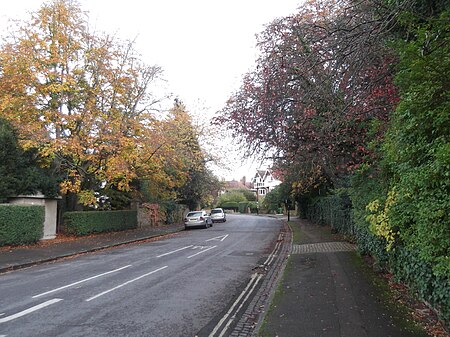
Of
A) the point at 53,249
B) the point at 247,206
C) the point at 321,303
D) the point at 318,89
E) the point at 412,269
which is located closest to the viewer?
the point at 412,269

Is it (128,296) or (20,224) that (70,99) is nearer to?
(20,224)

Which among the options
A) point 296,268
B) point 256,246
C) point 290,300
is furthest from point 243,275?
point 256,246

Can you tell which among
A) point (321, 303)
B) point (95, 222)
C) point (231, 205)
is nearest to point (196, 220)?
point (95, 222)

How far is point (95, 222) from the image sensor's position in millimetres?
22688

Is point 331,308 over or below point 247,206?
below

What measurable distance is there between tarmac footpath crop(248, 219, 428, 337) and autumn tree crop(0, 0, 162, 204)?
41.0 ft

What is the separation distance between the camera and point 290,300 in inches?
279

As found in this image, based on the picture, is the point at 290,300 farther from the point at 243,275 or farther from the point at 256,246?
the point at 256,246

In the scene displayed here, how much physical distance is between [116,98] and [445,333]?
62.8ft

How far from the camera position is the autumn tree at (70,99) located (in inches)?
689

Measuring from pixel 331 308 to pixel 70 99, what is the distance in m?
17.6

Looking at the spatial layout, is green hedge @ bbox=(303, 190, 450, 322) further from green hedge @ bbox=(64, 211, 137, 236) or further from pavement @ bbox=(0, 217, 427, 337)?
green hedge @ bbox=(64, 211, 137, 236)

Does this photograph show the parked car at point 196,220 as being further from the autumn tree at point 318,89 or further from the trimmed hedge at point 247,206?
the trimmed hedge at point 247,206

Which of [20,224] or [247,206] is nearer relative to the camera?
[20,224]
